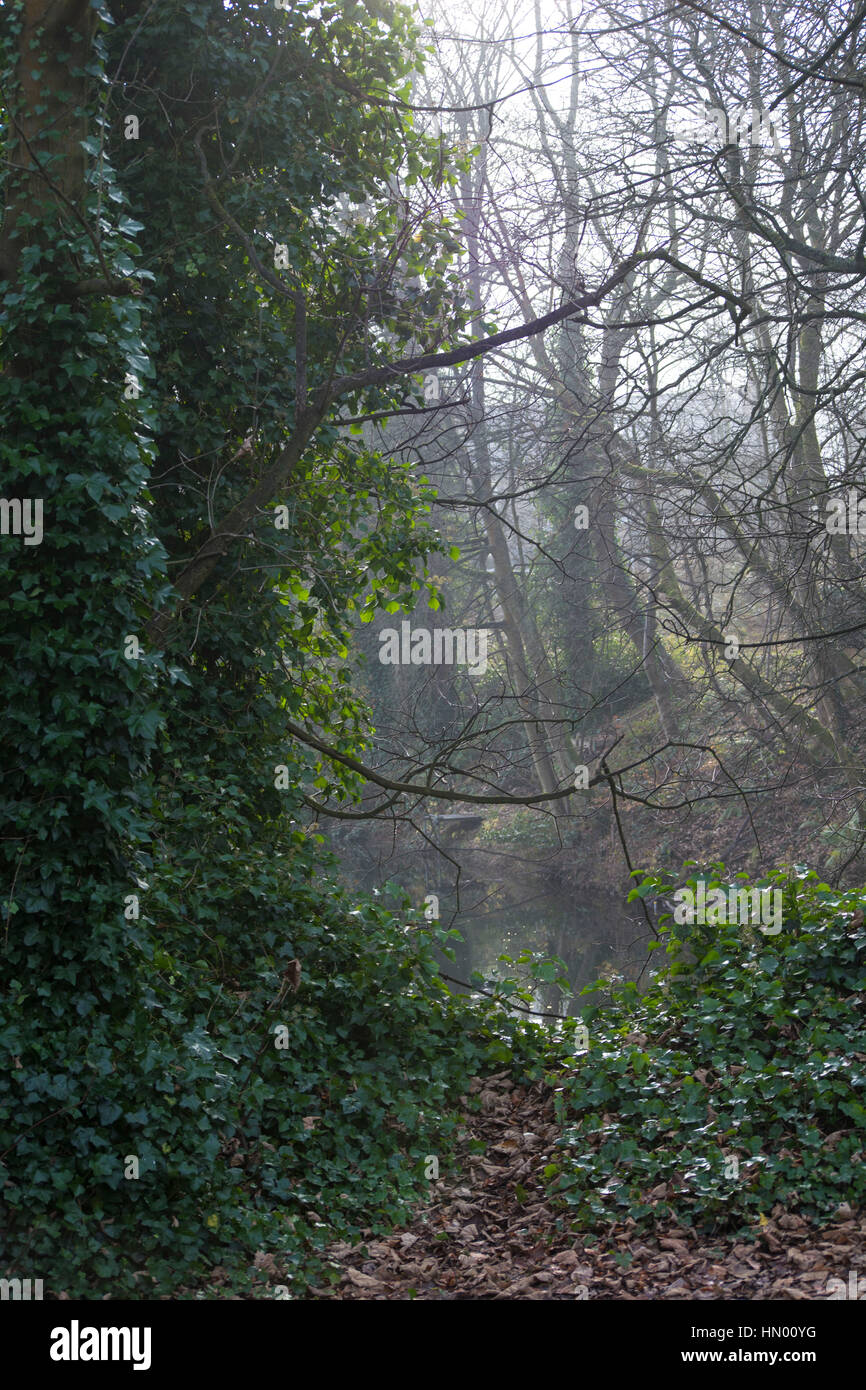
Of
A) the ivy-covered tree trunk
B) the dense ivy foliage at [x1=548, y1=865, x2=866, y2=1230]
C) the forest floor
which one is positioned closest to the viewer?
the forest floor

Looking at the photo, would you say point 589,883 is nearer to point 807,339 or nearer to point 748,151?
point 807,339

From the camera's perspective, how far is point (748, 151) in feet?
38.1

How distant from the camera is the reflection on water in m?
14.7

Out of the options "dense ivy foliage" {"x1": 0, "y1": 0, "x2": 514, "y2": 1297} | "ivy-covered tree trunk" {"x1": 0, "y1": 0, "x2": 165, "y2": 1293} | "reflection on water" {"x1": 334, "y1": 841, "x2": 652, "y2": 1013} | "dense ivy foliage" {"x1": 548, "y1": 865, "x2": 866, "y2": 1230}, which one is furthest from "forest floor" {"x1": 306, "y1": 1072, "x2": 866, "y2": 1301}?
"reflection on water" {"x1": 334, "y1": 841, "x2": 652, "y2": 1013}

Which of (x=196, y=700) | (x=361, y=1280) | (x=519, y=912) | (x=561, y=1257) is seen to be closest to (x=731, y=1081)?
(x=561, y=1257)

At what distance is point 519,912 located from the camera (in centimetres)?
1794

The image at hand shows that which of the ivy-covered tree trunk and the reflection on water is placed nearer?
the ivy-covered tree trunk

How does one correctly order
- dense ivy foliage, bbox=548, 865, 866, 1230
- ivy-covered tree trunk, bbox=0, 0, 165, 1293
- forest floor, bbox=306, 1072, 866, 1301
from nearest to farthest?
forest floor, bbox=306, 1072, 866, 1301
ivy-covered tree trunk, bbox=0, 0, 165, 1293
dense ivy foliage, bbox=548, 865, 866, 1230

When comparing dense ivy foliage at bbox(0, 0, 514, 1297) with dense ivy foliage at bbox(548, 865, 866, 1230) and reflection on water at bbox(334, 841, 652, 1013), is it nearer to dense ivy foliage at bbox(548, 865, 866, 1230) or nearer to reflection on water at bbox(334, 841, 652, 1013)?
dense ivy foliage at bbox(548, 865, 866, 1230)

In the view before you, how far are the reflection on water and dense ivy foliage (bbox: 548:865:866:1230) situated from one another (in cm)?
605

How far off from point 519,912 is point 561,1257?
13.1m

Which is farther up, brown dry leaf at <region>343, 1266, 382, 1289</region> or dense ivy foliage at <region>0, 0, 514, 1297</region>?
dense ivy foliage at <region>0, 0, 514, 1297</region>
